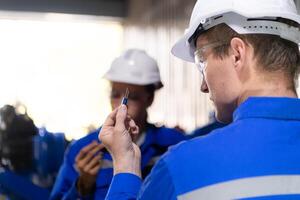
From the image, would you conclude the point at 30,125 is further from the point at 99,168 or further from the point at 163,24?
the point at 99,168

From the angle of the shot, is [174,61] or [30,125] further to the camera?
[174,61]

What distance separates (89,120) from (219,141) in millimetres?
5407

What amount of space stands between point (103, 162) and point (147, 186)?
130cm

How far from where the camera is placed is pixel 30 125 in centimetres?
392

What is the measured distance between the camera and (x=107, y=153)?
2.41 m

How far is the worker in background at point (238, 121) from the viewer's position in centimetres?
103

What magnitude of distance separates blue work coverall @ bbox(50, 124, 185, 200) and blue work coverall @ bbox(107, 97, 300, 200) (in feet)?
4.18

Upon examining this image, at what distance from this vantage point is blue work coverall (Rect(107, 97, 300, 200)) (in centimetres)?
102

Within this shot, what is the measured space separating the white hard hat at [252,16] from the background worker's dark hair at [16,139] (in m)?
2.70

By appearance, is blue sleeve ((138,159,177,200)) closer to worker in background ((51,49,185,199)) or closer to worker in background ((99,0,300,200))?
worker in background ((99,0,300,200))

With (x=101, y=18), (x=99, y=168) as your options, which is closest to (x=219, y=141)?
(x=99, y=168)

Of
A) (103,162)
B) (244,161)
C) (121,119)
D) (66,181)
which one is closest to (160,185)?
(244,161)

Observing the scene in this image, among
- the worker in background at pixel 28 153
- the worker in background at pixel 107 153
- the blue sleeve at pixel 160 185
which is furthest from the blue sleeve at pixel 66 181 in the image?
the blue sleeve at pixel 160 185

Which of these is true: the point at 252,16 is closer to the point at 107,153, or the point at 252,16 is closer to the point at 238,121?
the point at 238,121
